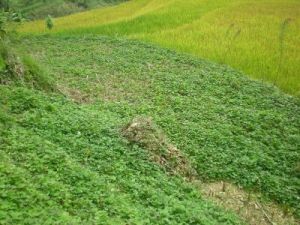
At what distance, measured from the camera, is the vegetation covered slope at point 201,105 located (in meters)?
8.49

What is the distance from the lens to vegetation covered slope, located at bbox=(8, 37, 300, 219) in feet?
27.9

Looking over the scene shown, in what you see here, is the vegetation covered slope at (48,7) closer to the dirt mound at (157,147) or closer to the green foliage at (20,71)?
the green foliage at (20,71)

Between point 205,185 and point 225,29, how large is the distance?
13503 millimetres

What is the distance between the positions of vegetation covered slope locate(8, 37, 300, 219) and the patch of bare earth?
256 mm

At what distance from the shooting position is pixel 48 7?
107ft

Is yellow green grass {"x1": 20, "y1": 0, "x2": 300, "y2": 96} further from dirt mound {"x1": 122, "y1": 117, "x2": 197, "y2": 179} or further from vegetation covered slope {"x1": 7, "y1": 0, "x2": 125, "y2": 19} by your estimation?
dirt mound {"x1": 122, "y1": 117, "x2": 197, "y2": 179}

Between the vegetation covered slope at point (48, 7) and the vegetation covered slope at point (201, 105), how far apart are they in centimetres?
1548

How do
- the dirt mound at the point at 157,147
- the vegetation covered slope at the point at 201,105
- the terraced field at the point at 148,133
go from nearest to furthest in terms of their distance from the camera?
the terraced field at the point at 148,133, the dirt mound at the point at 157,147, the vegetation covered slope at the point at 201,105

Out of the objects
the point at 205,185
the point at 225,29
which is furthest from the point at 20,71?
the point at 225,29

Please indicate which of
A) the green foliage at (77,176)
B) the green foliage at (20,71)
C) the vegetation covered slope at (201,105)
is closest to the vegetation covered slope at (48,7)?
the vegetation covered slope at (201,105)

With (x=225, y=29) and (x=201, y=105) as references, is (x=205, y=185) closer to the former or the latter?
(x=201, y=105)

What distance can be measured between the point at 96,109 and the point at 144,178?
320cm

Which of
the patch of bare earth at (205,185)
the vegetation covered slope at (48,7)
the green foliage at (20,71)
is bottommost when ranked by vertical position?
the patch of bare earth at (205,185)

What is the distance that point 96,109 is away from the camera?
9570mm
